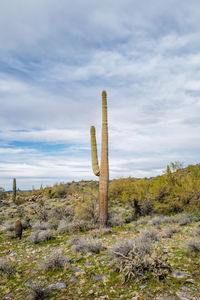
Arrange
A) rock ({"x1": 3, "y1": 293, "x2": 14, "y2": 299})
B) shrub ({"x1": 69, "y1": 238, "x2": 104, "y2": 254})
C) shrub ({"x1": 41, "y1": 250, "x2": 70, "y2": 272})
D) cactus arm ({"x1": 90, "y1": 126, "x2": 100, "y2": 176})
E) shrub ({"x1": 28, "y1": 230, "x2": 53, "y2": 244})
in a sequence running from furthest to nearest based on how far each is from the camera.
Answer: cactus arm ({"x1": 90, "y1": 126, "x2": 100, "y2": 176}) → shrub ({"x1": 28, "y1": 230, "x2": 53, "y2": 244}) → shrub ({"x1": 69, "y1": 238, "x2": 104, "y2": 254}) → shrub ({"x1": 41, "y1": 250, "x2": 70, "y2": 272}) → rock ({"x1": 3, "y1": 293, "x2": 14, "y2": 299})

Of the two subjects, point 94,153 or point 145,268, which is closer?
point 145,268

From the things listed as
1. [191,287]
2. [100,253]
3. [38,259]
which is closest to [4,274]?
[38,259]

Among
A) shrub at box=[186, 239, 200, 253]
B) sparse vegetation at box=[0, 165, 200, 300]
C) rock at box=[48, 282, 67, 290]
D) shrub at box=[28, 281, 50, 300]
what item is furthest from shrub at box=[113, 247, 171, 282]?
shrub at box=[28, 281, 50, 300]

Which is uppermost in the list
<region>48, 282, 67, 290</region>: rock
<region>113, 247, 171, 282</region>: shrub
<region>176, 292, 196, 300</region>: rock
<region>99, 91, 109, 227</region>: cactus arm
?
<region>99, 91, 109, 227</region>: cactus arm

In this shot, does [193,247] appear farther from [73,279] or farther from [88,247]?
[73,279]

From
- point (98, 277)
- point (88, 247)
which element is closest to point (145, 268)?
point (98, 277)

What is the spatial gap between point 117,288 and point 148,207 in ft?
40.8

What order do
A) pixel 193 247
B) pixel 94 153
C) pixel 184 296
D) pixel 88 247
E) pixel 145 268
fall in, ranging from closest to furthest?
pixel 184 296, pixel 145 268, pixel 193 247, pixel 88 247, pixel 94 153

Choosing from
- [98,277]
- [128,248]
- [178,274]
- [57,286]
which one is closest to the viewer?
[178,274]

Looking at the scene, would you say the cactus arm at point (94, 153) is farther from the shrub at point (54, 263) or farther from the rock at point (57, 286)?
the rock at point (57, 286)

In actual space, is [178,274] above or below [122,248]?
below

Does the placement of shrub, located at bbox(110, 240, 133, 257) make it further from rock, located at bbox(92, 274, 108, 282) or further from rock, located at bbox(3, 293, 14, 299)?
rock, located at bbox(3, 293, 14, 299)

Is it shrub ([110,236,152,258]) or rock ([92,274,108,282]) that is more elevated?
shrub ([110,236,152,258])

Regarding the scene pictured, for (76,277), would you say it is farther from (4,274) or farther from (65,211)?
(65,211)
